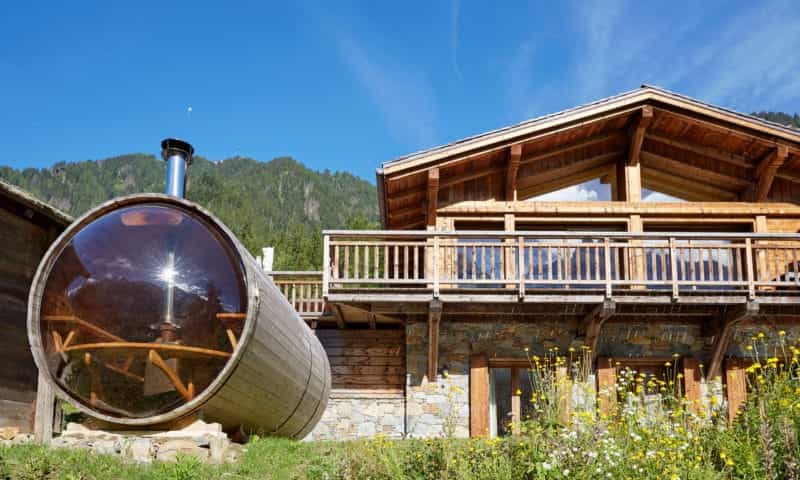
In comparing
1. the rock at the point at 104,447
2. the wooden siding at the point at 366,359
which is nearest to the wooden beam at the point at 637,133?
the wooden siding at the point at 366,359

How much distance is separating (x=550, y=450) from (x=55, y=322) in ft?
13.9

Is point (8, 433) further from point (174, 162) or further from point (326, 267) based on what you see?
point (326, 267)

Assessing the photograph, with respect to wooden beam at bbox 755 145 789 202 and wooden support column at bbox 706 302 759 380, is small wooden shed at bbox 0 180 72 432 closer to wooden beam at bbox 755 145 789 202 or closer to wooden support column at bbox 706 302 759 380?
wooden support column at bbox 706 302 759 380

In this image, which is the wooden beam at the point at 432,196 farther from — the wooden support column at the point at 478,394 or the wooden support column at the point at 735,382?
the wooden support column at the point at 735,382

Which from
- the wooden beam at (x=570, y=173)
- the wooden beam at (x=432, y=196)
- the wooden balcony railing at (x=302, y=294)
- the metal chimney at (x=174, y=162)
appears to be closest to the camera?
the metal chimney at (x=174, y=162)

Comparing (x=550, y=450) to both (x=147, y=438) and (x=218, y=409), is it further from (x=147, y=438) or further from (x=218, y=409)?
(x=147, y=438)

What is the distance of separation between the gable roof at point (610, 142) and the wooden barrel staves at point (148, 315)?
7.18 metres

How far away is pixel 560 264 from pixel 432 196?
271 centimetres

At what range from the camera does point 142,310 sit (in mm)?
6543

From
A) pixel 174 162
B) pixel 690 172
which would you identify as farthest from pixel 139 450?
pixel 690 172

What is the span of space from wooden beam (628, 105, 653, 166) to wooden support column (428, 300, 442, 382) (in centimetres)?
511

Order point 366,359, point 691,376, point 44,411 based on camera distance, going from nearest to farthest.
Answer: point 44,411 → point 691,376 → point 366,359

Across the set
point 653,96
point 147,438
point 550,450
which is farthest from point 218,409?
point 653,96

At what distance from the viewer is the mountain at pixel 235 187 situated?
93.4 meters
